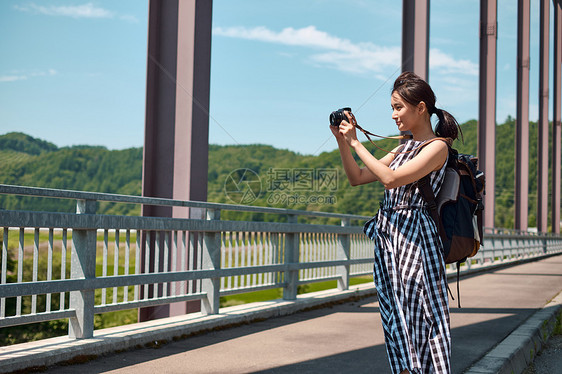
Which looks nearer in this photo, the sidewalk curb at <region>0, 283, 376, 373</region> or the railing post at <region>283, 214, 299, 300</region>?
the sidewalk curb at <region>0, 283, 376, 373</region>

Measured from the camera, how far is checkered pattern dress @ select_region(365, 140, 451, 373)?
2430 mm

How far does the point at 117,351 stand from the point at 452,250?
253 centimetres

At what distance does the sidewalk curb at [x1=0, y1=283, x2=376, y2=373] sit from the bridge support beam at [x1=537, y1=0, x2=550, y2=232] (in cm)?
2975

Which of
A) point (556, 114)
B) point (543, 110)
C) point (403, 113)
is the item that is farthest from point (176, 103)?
point (556, 114)

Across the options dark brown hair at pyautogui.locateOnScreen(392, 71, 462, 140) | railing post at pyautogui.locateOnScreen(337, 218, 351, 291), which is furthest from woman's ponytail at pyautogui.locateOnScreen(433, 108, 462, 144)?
railing post at pyautogui.locateOnScreen(337, 218, 351, 291)

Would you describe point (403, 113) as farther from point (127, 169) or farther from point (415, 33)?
point (127, 169)

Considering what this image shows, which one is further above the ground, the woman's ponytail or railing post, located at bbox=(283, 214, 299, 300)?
the woman's ponytail

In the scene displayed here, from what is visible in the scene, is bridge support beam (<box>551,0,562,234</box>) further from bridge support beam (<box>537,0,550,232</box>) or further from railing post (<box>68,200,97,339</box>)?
railing post (<box>68,200,97,339</box>)

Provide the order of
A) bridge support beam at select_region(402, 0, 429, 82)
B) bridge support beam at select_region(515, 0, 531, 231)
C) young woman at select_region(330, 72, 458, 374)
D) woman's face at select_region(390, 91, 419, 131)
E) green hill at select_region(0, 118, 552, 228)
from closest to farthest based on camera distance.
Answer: young woman at select_region(330, 72, 458, 374) < woman's face at select_region(390, 91, 419, 131) < bridge support beam at select_region(402, 0, 429, 82) < bridge support beam at select_region(515, 0, 531, 231) < green hill at select_region(0, 118, 552, 228)

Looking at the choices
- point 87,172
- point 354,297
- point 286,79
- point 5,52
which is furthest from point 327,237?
point 5,52

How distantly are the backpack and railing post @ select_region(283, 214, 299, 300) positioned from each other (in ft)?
13.6

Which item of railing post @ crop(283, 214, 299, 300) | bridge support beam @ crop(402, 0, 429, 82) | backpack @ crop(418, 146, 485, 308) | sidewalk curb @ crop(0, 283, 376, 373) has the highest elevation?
bridge support beam @ crop(402, 0, 429, 82)

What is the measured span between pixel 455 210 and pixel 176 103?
381 centimetres

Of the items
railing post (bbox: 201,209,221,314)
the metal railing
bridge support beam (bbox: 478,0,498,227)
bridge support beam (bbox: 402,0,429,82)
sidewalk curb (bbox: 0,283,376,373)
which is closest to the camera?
sidewalk curb (bbox: 0,283,376,373)
